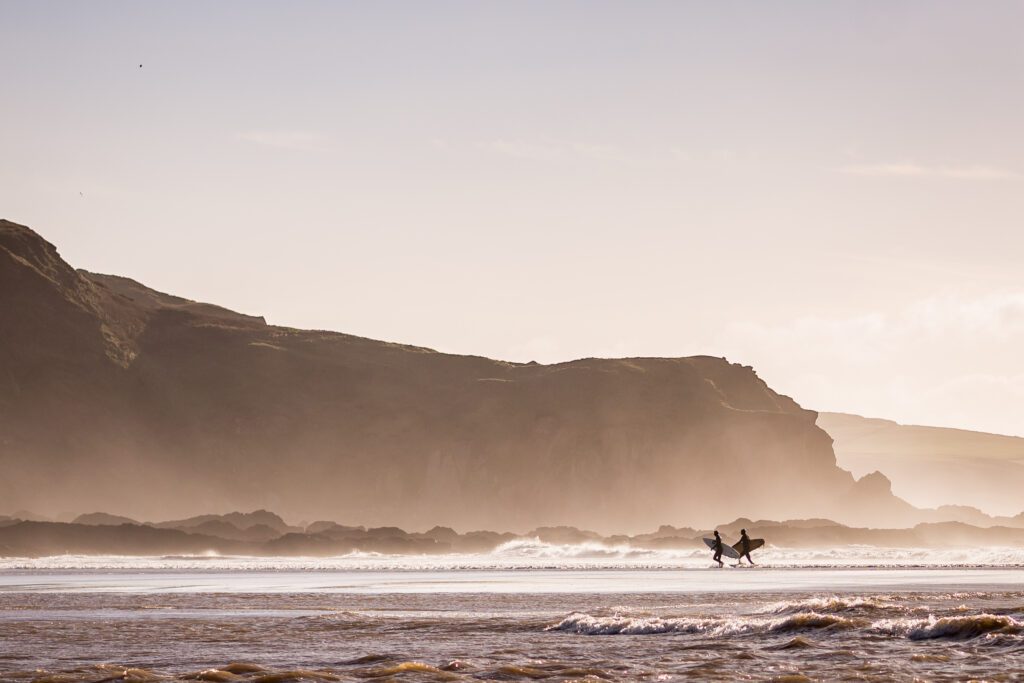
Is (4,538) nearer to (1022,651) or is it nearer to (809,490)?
(1022,651)

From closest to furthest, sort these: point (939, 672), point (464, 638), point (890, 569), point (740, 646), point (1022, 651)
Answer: point (939, 672)
point (1022, 651)
point (740, 646)
point (464, 638)
point (890, 569)

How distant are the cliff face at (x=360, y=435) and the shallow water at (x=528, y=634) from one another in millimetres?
112299

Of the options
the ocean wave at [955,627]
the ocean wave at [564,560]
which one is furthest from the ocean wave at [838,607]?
the ocean wave at [564,560]

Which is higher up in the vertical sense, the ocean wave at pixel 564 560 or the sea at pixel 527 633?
the ocean wave at pixel 564 560

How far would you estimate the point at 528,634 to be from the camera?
71.2 ft

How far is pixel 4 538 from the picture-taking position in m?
88.8

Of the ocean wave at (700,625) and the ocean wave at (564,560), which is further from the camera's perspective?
the ocean wave at (564,560)

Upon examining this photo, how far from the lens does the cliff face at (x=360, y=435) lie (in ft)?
472

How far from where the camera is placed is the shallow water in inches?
648

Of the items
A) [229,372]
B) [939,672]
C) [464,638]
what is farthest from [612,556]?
[229,372]

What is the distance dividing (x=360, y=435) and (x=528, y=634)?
139 m

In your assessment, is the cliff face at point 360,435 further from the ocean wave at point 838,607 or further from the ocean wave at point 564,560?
the ocean wave at point 838,607

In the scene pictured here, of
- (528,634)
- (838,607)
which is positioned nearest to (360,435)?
(838,607)

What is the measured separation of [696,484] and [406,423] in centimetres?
3819
